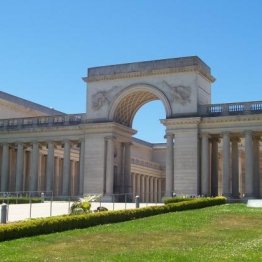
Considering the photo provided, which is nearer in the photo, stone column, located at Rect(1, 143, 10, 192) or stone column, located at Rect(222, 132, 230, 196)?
stone column, located at Rect(222, 132, 230, 196)

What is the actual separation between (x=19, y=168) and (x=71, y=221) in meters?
44.6

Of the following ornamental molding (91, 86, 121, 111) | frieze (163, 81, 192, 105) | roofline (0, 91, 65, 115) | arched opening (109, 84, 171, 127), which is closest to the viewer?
frieze (163, 81, 192, 105)

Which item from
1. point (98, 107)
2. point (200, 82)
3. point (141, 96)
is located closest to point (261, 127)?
point (200, 82)

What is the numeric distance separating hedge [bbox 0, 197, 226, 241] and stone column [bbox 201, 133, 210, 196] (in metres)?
19.9

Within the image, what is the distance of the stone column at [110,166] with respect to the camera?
206 feet

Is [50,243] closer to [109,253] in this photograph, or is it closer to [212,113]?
[109,253]

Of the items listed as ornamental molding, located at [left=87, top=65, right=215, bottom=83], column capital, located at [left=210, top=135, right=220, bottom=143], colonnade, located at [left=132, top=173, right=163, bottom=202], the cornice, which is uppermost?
ornamental molding, located at [left=87, top=65, right=215, bottom=83]

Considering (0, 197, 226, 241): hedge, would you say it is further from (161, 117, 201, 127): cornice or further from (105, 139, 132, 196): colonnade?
(105, 139, 132, 196): colonnade

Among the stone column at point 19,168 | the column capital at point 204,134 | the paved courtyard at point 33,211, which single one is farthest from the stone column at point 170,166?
the stone column at point 19,168

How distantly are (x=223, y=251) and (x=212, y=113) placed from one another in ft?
135

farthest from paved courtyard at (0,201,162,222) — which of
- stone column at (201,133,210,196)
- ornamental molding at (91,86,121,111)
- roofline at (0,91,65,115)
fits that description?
roofline at (0,91,65,115)

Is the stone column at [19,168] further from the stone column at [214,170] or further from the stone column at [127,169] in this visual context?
the stone column at [214,170]

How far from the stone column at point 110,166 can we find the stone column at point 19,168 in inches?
562

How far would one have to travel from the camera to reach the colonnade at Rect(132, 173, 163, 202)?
3813 inches
